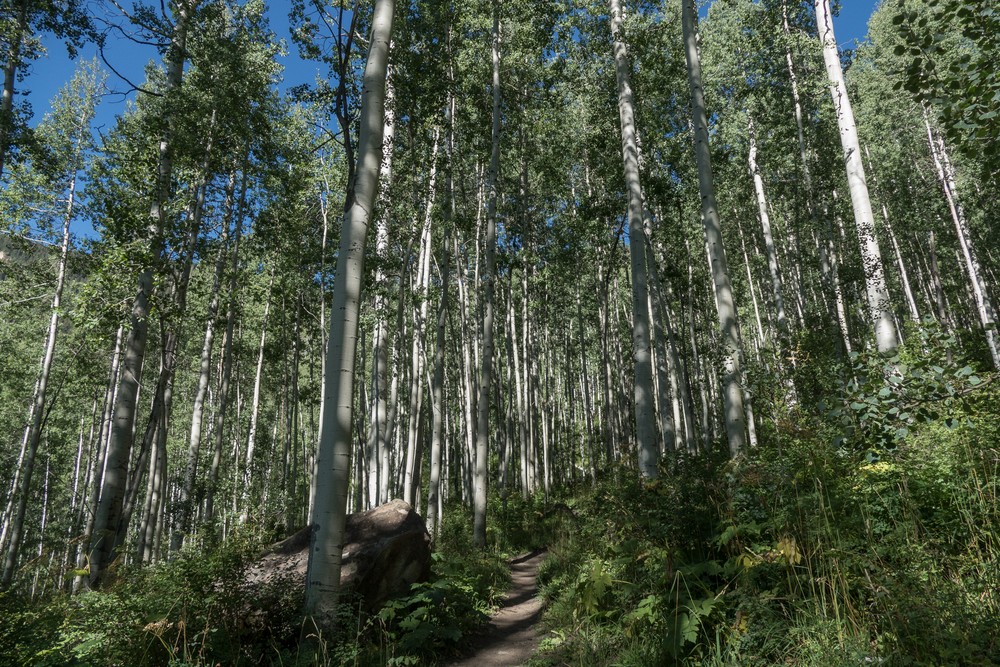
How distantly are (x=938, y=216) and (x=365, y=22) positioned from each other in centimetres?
2583

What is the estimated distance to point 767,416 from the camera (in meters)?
5.91

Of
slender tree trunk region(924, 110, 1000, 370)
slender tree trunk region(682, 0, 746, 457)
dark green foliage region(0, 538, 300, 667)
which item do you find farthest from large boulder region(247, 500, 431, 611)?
slender tree trunk region(924, 110, 1000, 370)

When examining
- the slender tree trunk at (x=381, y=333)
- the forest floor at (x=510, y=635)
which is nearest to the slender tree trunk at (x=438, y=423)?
the slender tree trunk at (x=381, y=333)

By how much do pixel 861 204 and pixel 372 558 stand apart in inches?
365

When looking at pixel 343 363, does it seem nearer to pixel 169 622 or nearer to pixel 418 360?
pixel 169 622

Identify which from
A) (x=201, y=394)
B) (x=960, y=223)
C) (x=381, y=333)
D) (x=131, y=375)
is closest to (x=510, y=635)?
(x=131, y=375)

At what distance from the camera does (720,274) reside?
8289 millimetres

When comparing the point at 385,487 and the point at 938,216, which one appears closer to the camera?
the point at 385,487

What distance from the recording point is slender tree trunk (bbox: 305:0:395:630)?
4.34 m

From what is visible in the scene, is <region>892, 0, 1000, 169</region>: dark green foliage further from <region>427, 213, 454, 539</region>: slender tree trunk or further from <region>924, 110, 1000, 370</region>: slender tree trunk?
<region>924, 110, 1000, 370</region>: slender tree trunk

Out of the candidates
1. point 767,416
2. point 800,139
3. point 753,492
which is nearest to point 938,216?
point 800,139

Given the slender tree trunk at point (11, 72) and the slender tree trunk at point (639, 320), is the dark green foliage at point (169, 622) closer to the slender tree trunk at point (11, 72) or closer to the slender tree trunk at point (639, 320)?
the slender tree trunk at point (639, 320)

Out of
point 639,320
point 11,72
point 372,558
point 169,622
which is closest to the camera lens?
point 169,622

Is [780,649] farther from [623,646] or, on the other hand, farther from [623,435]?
[623,435]
